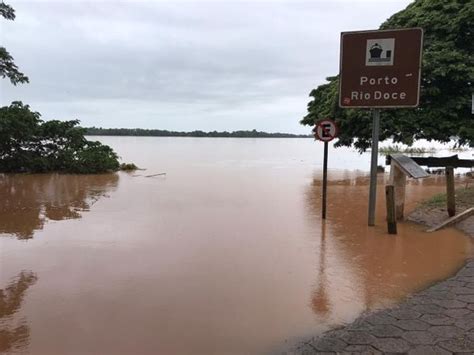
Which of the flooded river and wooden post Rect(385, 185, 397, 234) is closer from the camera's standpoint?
the flooded river

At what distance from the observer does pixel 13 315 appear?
14.5 feet

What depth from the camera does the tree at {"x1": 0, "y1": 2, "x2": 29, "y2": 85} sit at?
13.9 metres

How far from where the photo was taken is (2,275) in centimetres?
565

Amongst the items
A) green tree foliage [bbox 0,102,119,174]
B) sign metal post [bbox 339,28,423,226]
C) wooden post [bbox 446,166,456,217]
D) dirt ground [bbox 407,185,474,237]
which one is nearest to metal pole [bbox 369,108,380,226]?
sign metal post [bbox 339,28,423,226]

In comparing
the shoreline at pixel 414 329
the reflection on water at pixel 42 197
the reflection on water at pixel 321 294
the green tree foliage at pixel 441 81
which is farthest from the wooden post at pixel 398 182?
the reflection on water at pixel 42 197

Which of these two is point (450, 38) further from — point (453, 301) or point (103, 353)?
point (103, 353)

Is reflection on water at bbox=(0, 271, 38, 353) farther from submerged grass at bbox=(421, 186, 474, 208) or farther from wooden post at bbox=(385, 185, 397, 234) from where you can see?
submerged grass at bbox=(421, 186, 474, 208)

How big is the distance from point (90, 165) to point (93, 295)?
52.3 ft

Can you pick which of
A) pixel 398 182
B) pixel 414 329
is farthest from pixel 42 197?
pixel 414 329

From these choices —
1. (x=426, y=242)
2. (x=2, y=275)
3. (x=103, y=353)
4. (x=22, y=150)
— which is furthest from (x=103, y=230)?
(x=22, y=150)

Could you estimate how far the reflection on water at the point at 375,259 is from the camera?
16.6 ft

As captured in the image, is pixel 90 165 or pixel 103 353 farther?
pixel 90 165

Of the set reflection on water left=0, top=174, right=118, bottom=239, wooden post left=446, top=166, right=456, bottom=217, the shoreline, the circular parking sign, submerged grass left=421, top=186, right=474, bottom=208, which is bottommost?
reflection on water left=0, top=174, right=118, bottom=239

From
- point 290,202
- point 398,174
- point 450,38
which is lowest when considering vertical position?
point 290,202
